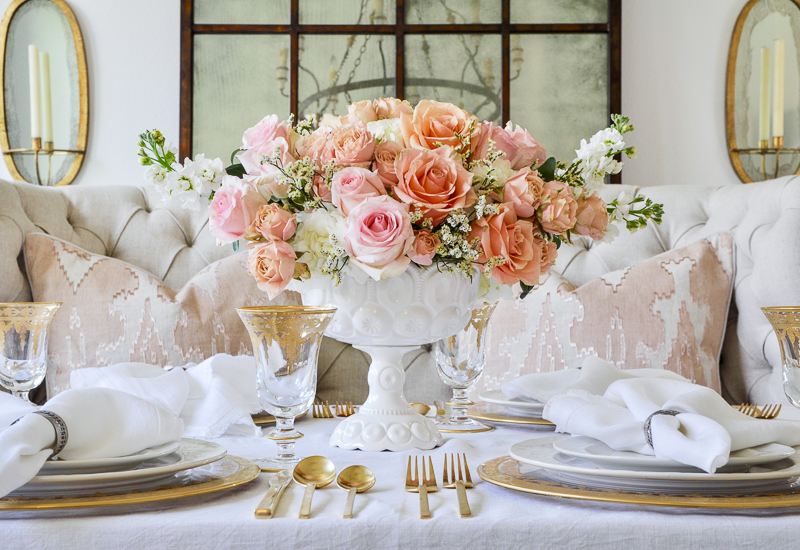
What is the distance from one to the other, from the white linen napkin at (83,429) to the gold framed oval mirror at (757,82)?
2399 mm

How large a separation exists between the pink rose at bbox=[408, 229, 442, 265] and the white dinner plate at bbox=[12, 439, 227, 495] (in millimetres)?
320

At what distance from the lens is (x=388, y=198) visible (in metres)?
0.82

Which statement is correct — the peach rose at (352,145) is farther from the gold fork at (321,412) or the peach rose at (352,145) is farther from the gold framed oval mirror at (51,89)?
the gold framed oval mirror at (51,89)

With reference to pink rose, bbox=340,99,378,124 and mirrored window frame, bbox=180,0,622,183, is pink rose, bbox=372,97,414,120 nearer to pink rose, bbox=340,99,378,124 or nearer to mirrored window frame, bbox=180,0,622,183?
pink rose, bbox=340,99,378,124

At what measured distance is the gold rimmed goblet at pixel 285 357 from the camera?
0.73m

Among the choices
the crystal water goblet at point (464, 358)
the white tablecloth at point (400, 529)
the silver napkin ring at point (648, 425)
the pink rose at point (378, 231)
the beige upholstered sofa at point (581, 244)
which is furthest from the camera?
the beige upholstered sofa at point (581, 244)

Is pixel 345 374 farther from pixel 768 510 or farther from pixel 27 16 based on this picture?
pixel 27 16

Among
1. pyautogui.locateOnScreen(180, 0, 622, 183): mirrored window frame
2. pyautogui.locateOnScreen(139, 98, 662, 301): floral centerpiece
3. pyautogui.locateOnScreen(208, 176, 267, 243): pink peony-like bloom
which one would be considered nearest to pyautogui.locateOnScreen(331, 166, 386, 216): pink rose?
pyautogui.locateOnScreen(139, 98, 662, 301): floral centerpiece

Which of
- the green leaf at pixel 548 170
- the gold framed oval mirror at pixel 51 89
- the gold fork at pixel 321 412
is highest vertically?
the gold framed oval mirror at pixel 51 89

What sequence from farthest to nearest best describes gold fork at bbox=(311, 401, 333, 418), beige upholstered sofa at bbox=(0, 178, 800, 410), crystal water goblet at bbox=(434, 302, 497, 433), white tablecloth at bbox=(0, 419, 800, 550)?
beige upholstered sofa at bbox=(0, 178, 800, 410), gold fork at bbox=(311, 401, 333, 418), crystal water goblet at bbox=(434, 302, 497, 433), white tablecloth at bbox=(0, 419, 800, 550)

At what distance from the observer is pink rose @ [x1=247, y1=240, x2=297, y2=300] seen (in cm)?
86

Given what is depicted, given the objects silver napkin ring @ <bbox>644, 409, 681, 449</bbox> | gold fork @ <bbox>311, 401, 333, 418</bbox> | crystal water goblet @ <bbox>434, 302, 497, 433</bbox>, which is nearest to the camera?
silver napkin ring @ <bbox>644, 409, 681, 449</bbox>

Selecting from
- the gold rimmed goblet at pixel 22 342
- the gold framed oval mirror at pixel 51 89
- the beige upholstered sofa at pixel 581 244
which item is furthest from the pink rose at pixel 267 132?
the gold framed oval mirror at pixel 51 89

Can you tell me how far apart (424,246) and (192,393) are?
47 cm
